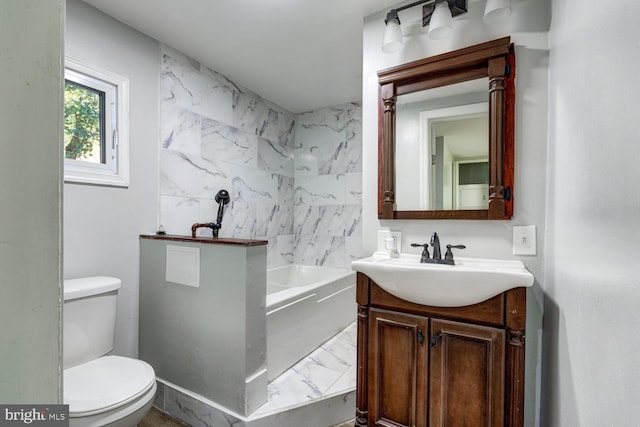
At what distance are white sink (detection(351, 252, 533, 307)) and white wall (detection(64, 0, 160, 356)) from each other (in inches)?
61.1

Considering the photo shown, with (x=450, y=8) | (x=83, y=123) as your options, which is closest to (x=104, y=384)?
(x=83, y=123)

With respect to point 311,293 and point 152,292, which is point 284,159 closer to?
point 311,293

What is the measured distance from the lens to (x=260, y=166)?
3117 mm

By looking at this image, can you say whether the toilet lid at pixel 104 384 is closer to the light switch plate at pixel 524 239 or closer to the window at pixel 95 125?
the window at pixel 95 125

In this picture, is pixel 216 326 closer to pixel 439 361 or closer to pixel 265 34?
pixel 439 361

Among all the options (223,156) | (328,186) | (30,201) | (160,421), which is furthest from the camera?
(328,186)

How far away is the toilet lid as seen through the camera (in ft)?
4.00

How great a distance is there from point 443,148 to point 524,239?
0.61 meters

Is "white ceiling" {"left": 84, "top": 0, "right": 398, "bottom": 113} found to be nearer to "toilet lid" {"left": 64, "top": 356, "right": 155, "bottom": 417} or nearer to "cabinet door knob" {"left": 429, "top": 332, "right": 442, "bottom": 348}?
"cabinet door knob" {"left": 429, "top": 332, "right": 442, "bottom": 348}

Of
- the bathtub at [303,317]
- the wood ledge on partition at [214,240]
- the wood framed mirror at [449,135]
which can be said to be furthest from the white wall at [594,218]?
the bathtub at [303,317]

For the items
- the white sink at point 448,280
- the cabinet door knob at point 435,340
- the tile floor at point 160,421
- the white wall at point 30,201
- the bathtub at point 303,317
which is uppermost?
the white wall at point 30,201

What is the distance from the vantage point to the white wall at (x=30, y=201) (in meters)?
0.38

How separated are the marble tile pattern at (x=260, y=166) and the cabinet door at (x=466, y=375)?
1981mm

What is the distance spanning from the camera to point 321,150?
350 cm
